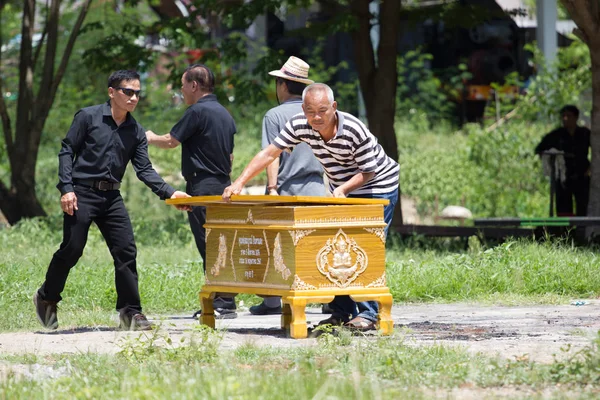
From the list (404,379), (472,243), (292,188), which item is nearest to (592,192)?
(472,243)

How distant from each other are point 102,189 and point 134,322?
3.27 feet

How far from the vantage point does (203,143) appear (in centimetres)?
985

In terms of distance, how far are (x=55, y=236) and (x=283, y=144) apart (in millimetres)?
7777

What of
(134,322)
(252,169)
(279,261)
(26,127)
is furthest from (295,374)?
(26,127)

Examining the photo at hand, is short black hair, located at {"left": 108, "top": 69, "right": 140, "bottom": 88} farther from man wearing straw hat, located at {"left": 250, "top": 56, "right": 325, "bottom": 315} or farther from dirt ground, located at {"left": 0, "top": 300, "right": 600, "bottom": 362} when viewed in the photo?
dirt ground, located at {"left": 0, "top": 300, "right": 600, "bottom": 362}

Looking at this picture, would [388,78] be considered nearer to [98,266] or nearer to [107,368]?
[98,266]

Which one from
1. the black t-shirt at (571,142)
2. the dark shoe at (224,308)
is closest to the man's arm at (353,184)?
the dark shoe at (224,308)

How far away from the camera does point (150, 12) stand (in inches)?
1193

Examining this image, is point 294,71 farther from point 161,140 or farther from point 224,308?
point 224,308

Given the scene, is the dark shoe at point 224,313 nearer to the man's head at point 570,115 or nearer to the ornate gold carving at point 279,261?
the ornate gold carving at point 279,261

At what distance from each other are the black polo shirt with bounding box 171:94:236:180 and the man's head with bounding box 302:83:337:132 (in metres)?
2.08

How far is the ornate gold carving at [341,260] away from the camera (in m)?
7.80

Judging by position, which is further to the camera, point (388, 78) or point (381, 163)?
point (388, 78)

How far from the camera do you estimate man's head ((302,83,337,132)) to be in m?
7.78
